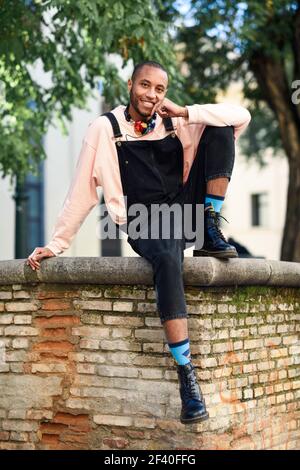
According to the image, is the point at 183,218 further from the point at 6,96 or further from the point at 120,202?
the point at 6,96

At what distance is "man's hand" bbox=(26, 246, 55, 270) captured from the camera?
6.70m

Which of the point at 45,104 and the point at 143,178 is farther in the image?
the point at 45,104

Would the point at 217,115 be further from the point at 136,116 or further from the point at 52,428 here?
the point at 52,428

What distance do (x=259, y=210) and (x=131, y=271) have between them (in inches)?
1471

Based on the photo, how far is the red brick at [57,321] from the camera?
6.80 meters

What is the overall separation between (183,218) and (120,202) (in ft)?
1.46

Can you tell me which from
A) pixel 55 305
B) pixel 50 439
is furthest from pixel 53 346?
pixel 50 439

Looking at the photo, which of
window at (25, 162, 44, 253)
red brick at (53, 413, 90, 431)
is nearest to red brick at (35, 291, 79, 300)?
red brick at (53, 413, 90, 431)

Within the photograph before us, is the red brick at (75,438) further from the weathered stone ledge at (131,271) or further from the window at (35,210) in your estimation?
the window at (35,210)

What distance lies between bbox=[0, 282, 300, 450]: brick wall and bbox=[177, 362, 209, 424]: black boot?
1.27ft

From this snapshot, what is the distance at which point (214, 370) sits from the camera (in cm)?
648

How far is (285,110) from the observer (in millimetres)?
15188

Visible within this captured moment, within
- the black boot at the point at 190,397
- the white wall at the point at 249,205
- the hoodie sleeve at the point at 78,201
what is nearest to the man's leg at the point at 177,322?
the black boot at the point at 190,397
